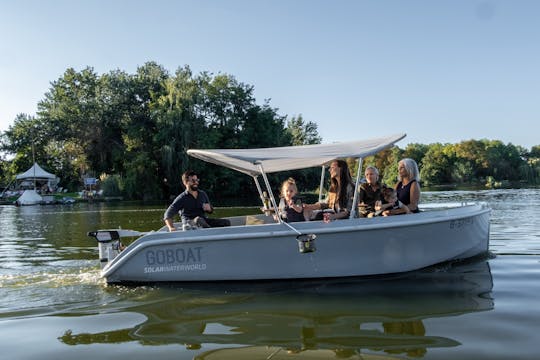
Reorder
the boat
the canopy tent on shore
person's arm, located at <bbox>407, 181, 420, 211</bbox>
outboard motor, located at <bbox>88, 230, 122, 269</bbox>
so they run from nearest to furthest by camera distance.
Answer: the boat
person's arm, located at <bbox>407, 181, 420, 211</bbox>
outboard motor, located at <bbox>88, 230, 122, 269</bbox>
the canopy tent on shore

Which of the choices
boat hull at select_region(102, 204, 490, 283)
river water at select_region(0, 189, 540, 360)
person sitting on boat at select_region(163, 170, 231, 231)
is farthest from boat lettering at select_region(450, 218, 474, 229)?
person sitting on boat at select_region(163, 170, 231, 231)

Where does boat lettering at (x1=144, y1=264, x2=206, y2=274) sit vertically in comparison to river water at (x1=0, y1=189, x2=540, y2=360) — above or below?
above

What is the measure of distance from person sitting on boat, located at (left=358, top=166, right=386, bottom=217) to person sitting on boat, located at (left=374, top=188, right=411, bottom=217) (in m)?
0.17

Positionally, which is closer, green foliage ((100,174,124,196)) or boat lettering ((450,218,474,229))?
boat lettering ((450,218,474,229))

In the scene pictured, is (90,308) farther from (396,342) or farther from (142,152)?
(142,152)

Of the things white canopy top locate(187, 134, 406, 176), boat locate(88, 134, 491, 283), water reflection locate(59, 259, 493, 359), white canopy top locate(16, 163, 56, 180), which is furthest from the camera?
white canopy top locate(16, 163, 56, 180)

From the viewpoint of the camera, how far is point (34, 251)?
10820 millimetres

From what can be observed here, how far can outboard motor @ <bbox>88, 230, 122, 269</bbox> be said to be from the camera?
692 cm

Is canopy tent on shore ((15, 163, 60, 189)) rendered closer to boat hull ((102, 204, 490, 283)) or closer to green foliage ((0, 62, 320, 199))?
green foliage ((0, 62, 320, 199))

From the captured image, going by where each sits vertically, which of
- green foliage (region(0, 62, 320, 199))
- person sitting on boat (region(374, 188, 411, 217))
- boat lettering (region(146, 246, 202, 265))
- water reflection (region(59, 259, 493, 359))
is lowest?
water reflection (region(59, 259, 493, 359))

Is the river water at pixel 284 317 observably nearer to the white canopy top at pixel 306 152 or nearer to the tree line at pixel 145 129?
the white canopy top at pixel 306 152

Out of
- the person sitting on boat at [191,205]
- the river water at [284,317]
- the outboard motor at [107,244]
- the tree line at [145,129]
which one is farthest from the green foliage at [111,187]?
the person sitting on boat at [191,205]

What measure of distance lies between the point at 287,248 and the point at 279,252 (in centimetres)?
12

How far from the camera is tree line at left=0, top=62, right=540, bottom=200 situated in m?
40.7
